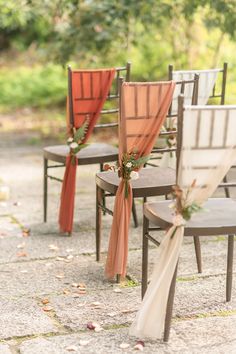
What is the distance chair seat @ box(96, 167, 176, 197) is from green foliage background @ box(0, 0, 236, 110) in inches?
96.4

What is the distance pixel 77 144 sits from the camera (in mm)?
4766

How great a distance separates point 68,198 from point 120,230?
1011 millimetres

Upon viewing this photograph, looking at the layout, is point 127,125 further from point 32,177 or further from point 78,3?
point 78,3

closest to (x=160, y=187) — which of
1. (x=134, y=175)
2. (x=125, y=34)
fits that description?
(x=134, y=175)

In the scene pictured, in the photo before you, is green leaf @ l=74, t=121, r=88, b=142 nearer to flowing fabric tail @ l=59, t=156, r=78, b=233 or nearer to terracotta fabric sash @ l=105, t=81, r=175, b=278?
flowing fabric tail @ l=59, t=156, r=78, b=233

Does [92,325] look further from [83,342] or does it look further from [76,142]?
[76,142]

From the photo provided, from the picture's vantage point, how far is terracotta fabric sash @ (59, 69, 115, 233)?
186 inches

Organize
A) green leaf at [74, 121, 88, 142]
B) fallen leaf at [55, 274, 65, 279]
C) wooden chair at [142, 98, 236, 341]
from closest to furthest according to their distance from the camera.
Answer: wooden chair at [142, 98, 236, 341], fallen leaf at [55, 274, 65, 279], green leaf at [74, 121, 88, 142]

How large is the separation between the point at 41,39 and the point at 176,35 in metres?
4.63

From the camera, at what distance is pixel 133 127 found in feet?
12.5

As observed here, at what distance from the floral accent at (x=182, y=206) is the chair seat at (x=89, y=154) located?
1.70 metres

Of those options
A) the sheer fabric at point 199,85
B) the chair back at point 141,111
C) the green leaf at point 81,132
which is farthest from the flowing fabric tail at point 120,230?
the sheer fabric at point 199,85

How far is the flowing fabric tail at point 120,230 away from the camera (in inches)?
154

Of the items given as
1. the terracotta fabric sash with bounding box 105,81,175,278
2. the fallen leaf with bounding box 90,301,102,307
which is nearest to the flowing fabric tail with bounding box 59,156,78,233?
the terracotta fabric sash with bounding box 105,81,175,278
